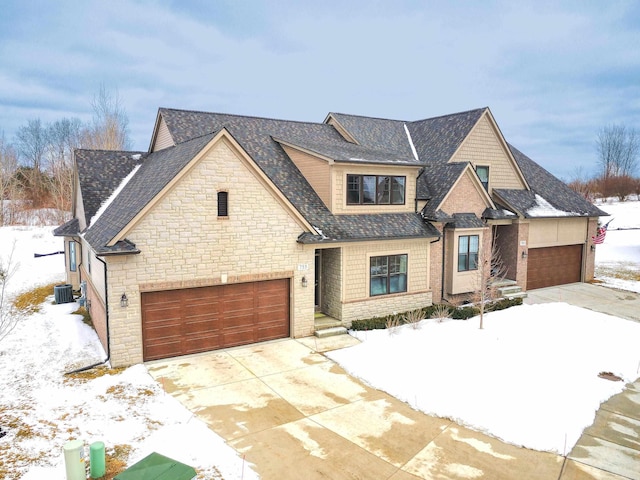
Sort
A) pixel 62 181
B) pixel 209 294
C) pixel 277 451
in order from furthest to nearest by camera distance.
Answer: pixel 62 181, pixel 209 294, pixel 277 451

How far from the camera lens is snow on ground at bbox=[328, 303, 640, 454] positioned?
10656mm

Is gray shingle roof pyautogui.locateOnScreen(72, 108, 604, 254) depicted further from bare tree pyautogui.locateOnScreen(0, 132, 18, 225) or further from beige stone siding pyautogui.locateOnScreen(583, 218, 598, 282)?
bare tree pyautogui.locateOnScreen(0, 132, 18, 225)

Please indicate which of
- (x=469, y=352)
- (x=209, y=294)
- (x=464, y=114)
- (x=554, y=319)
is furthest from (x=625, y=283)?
(x=209, y=294)

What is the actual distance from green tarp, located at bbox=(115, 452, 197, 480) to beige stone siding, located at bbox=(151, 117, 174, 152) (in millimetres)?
14452

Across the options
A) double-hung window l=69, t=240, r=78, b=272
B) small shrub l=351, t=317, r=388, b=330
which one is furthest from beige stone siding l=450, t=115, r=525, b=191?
double-hung window l=69, t=240, r=78, b=272

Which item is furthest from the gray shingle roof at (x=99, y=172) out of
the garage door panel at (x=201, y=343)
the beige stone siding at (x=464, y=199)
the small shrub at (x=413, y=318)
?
the beige stone siding at (x=464, y=199)

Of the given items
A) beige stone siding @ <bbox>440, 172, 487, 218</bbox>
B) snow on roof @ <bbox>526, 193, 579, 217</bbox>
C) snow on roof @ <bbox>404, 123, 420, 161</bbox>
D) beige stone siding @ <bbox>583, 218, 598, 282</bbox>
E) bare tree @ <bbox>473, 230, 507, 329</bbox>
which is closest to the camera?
bare tree @ <bbox>473, 230, 507, 329</bbox>

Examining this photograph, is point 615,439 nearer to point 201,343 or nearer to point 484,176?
point 201,343

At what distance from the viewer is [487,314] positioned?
65.3 feet

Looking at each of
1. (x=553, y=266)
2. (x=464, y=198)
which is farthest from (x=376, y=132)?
(x=553, y=266)

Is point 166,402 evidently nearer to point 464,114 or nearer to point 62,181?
point 464,114

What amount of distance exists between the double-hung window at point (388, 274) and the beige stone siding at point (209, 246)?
10.1 ft

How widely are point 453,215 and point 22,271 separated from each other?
84.2 feet

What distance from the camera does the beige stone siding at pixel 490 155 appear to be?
78.1 feet
